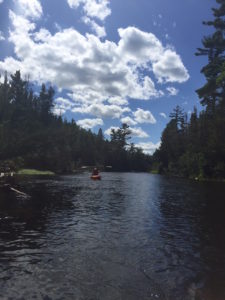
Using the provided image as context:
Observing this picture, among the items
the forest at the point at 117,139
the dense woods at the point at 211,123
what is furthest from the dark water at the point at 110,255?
the dense woods at the point at 211,123

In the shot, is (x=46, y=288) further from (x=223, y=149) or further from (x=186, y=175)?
(x=186, y=175)

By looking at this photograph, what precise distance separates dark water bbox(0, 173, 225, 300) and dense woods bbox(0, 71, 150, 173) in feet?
147

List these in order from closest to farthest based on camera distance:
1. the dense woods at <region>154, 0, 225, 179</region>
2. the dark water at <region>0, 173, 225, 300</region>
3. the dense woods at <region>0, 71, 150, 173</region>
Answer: the dark water at <region>0, 173, 225, 300</region>
the dense woods at <region>154, 0, 225, 179</region>
the dense woods at <region>0, 71, 150, 173</region>

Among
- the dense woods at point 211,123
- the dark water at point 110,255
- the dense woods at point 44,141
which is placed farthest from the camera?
the dense woods at point 44,141

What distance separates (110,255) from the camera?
1028cm

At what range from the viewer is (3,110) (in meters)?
101

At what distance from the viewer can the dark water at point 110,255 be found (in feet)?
24.7

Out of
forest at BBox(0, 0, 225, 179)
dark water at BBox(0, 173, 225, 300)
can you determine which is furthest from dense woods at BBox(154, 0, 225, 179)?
dark water at BBox(0, 173, 225, 300)

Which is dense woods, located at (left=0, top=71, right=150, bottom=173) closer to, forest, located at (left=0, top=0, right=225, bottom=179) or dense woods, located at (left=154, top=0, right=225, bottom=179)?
forest, located at (left=0, top=0, right=225, bottom=179)

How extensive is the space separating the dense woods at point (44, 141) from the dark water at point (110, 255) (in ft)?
147

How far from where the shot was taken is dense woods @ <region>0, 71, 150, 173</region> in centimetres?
8628

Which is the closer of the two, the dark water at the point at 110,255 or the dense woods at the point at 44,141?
the dark water at the point at 110,255

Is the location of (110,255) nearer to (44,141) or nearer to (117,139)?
(44,141)

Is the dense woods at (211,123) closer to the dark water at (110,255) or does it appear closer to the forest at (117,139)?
the forest at (117,139)
